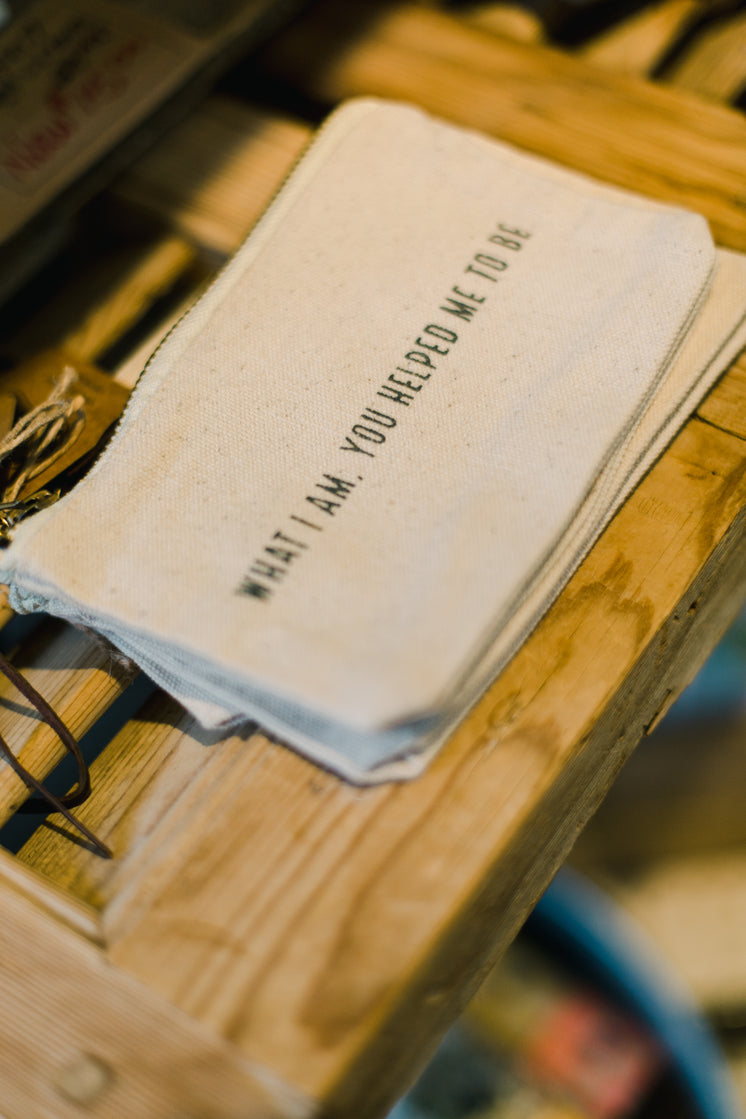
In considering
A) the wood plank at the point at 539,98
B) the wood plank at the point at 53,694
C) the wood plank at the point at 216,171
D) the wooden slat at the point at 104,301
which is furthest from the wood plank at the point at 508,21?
the wood plank at the point at 53,694

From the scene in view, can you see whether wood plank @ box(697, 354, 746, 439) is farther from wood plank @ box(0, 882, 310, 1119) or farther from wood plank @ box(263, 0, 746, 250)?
wood plank @ box(0, 882, 310, 1119)

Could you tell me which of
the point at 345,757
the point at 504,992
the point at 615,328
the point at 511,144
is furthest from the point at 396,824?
the point at 504,992

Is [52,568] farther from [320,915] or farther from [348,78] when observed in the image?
[348,78]

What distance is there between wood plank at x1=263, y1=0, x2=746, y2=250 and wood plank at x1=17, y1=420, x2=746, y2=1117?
1.26ft

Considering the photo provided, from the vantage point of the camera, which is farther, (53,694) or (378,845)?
(53,694)

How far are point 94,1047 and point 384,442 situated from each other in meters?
0.46

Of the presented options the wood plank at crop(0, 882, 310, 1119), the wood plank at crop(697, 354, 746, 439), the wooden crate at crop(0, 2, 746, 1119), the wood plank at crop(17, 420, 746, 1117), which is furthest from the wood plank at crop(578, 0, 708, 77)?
the wood plank at crop(0, 882, 310, 1119)

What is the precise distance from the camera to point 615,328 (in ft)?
2.36

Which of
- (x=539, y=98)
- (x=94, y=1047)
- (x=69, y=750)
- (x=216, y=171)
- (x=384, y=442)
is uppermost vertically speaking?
(x=539, y=98)

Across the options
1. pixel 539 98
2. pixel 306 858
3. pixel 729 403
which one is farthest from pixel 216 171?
pixel 306 858

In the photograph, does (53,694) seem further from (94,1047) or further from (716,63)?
(716,63)

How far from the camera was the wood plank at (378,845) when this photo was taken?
530 mm

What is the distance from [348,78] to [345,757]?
2.75 ft

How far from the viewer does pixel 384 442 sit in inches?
26.3
